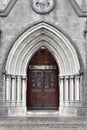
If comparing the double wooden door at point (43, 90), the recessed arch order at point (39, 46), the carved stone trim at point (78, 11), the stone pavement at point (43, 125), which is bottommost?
the stone pavement at point (43, 125)

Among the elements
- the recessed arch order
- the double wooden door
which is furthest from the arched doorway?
the recessed arch order

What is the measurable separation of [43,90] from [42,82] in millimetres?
340

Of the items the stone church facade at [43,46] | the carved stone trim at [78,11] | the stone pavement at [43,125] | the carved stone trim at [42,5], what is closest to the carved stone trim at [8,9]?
the stone church facade at [43,46]

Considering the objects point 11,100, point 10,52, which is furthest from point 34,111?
point 10,52

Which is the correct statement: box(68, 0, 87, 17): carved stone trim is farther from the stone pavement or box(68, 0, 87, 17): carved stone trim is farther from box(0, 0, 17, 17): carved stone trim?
the stone pavement

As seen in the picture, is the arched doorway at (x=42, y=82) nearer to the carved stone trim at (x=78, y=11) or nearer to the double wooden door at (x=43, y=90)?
the double wooden door at (x=43, y=90)

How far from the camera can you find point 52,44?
19.9 m

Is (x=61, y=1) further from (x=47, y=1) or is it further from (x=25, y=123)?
(x=25, y=123)

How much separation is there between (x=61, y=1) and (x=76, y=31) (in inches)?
52.7

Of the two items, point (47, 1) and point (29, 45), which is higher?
point (47, 1)

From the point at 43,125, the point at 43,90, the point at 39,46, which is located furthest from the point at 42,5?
the point at 43,125

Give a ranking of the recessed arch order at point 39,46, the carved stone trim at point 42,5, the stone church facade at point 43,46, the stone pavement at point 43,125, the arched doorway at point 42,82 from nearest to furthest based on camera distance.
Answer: the stone pavement at point 43,125, the stone church facade at point 43,46, the recessed arch order at point 39,46, the carved stone trim at point 42,5, the arched doorway at point 42,82

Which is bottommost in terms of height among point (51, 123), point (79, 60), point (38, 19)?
point (51, 123)

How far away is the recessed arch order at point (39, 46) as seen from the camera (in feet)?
63.9
